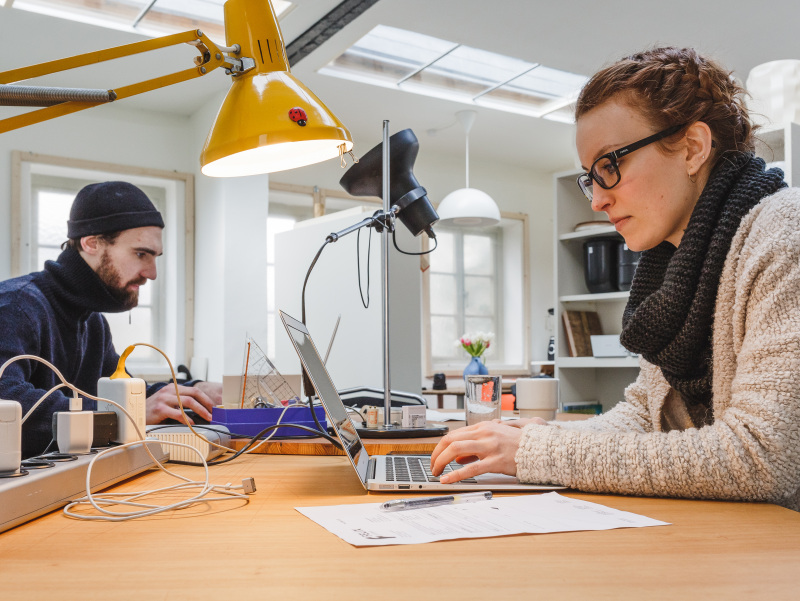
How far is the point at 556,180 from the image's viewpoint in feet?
12.5

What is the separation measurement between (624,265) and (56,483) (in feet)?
10.1

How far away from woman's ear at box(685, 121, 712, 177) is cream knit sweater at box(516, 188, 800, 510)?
148 millimetres

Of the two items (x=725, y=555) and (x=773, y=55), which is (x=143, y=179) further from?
(x=725, y=555)

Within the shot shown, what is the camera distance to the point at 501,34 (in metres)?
3.78

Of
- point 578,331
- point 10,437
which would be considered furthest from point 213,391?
point 578,331

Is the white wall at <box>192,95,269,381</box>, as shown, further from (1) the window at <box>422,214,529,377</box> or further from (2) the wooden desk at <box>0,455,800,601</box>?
(2) the wooden desk at <box>0,455,800,601</box>

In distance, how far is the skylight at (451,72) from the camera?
4.05 meters

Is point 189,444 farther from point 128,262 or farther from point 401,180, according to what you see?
point 128,262

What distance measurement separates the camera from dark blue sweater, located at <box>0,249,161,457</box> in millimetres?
1795

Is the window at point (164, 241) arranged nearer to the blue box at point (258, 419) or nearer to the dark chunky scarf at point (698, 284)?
the blue box at point (258, 419)

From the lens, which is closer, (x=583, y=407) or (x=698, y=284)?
(x=698, y=284)

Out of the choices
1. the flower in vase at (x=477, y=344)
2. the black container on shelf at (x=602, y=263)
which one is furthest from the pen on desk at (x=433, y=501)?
the flower in vase at (x=477, y=344)

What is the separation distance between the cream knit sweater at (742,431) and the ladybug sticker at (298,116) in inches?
23.0

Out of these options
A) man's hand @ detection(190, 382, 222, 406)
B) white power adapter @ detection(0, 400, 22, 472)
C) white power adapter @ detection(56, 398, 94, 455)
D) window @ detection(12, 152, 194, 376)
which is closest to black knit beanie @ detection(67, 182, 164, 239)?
man's hand @ detection(190, 382, 222, 406)
